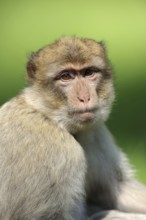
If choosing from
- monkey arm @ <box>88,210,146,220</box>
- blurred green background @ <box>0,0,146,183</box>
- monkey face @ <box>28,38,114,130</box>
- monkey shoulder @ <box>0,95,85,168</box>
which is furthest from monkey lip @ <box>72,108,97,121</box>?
blurred green background @ <box>0,0,146,183</box>

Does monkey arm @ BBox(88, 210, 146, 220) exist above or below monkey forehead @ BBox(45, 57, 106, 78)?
below

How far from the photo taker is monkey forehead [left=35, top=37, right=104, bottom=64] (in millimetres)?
3738

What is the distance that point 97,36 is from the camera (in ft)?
17.7

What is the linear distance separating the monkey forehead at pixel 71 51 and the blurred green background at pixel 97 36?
1309 mm

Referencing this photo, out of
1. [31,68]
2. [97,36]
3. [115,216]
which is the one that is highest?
[31,68]

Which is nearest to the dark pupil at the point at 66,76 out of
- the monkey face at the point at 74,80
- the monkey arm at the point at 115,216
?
the monkey face at the point at 74,80

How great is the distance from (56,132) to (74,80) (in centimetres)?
23

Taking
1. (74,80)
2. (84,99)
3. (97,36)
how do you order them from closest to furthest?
(84,99)
(74,80)
(97,36)

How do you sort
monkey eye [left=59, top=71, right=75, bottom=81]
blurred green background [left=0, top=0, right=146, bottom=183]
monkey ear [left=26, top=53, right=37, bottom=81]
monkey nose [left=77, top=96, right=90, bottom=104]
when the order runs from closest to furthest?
monkey nose [left=77, top=96, right=90, bottom=104] < monkey eye [left=59, top=71, right=75, bottom=81] < monkey ear [left=26, top=53, right=37, bottom=81] < blurred green background [left=0, top=0, right=146, bottom=183]

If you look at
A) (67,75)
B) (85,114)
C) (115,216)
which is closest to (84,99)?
(85,114)

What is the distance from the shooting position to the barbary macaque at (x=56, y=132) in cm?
362

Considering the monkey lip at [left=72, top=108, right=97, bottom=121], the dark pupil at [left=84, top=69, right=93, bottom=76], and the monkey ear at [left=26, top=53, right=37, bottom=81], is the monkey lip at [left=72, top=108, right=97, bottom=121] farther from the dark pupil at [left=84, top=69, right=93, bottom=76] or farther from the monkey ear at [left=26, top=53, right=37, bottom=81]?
the monkey ear at [left=26, top=53, right=37, bottom=81]

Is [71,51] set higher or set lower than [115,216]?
higher

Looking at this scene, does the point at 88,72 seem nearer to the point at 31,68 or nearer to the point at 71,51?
the point at 71,51
